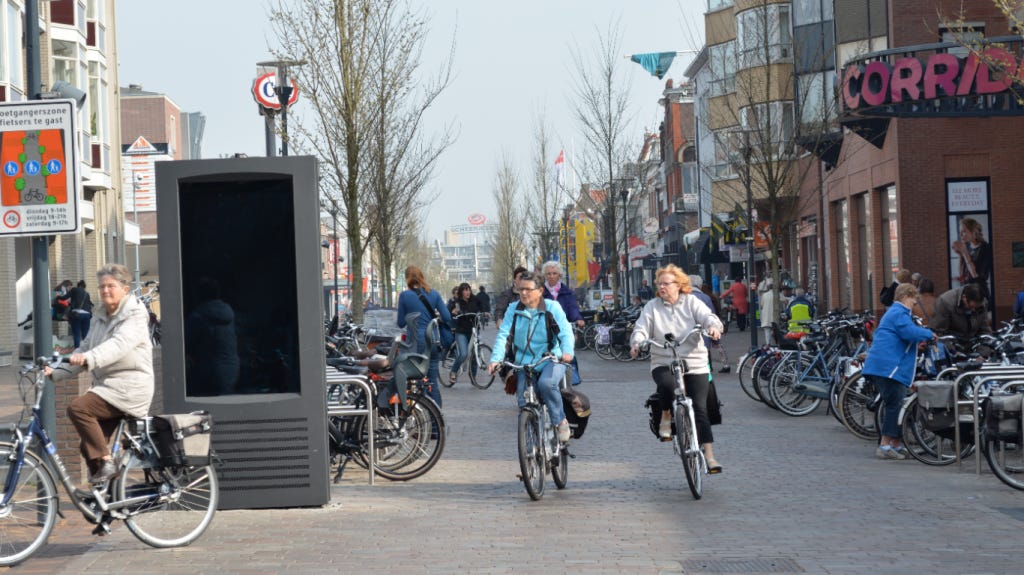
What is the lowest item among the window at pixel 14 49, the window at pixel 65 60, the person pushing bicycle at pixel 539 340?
the person pushing bicycle at pixel 539 340

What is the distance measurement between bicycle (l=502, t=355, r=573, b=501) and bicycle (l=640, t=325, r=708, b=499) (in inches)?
36.3

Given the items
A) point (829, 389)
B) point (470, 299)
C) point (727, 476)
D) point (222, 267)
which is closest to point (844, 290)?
point (470, 299)

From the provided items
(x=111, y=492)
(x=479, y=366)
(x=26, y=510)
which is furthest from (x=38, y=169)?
(x=479, y=366)

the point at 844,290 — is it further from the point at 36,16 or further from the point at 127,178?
the point at 127,178

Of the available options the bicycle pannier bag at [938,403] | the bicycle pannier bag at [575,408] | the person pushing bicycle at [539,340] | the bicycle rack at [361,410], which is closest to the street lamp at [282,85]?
the bicycle rack at [361,410]

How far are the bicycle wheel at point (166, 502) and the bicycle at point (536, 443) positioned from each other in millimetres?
2474

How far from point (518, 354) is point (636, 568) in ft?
13.0

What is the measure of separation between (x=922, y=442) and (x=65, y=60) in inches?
1273

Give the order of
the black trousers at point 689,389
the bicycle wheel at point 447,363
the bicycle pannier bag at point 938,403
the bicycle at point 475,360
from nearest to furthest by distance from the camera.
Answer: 1. the black trousers at point 689,389
2. the bicycle pannier bag at point 938,403
3. the bicycle at point 475,360
4. the bicycle wheel at point 447,363

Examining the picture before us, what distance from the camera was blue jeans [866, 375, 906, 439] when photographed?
13.2 meters

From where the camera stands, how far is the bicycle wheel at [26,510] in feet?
26.9

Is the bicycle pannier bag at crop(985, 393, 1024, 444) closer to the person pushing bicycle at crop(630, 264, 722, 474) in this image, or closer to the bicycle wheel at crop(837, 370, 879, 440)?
the person pushing bicycle at crop(630, 264, 722, 474)

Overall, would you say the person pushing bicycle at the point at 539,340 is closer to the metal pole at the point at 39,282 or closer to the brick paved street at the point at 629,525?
the brick paved street at the point at 629,525

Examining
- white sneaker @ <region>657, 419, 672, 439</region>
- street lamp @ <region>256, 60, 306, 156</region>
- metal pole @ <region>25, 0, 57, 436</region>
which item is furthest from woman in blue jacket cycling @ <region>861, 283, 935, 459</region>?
street lamp @ <region>256, 60, 306, 156</region>
